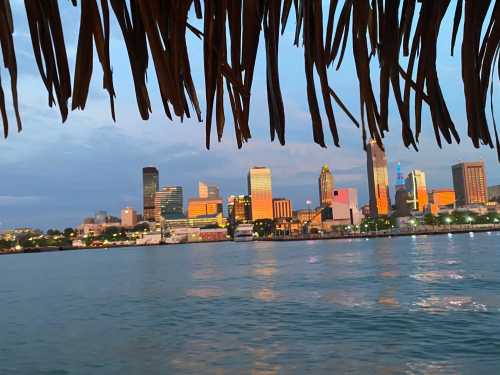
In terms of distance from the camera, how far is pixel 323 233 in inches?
7259

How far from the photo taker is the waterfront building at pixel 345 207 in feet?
625

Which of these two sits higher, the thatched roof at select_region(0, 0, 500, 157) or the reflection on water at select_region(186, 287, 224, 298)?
the thatched roof at select_region(0, 0, 500, 157)

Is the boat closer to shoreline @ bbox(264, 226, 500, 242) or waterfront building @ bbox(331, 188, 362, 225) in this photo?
shoreline @ bbox(264, 226, 500, 242)

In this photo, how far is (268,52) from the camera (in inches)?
42.8

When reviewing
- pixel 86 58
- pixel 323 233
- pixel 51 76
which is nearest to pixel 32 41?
pixel 51 76

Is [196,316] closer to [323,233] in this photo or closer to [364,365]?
[364,365]

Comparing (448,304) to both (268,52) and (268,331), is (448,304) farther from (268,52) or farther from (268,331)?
(268,52)

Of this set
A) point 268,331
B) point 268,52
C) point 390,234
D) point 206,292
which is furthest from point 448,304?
point 390,234

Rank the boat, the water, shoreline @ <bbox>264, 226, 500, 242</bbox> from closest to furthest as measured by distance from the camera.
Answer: the water
shoreline @ <bbox>264, 226, 500, 242</bbox>
the boat

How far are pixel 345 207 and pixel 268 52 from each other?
19385 cm

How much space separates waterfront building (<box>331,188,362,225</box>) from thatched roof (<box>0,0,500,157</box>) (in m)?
192

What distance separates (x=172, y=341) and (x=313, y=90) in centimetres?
1452

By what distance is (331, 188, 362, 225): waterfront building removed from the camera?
190 meters

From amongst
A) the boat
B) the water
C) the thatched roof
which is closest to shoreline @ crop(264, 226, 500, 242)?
the boat
